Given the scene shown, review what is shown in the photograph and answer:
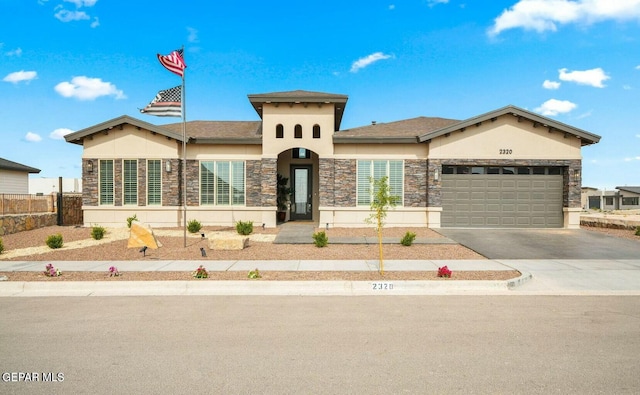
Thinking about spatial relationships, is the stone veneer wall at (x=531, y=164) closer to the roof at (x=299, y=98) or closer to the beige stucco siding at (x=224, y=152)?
the roof at (x=299, y=98)

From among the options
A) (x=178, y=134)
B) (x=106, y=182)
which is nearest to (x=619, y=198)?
(x=178, y=134)

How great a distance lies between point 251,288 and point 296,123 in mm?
11703

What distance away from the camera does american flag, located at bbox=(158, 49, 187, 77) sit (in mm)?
13328

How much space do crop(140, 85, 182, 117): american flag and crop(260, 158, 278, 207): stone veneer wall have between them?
578cm

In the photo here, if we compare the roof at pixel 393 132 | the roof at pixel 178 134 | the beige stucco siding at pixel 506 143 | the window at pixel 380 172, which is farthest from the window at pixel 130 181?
the beige stucco siding at pixel 506 143

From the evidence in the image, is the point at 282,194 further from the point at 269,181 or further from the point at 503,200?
the point at 503,200

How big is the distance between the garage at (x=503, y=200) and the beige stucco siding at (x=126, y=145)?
14.3 metres

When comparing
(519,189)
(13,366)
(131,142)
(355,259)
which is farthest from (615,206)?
(13,366)

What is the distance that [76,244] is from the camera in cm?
1449

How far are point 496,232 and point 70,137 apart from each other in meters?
21.3

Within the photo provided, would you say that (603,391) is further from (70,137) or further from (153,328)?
(70,137)

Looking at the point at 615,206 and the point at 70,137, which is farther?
the point at 615,206

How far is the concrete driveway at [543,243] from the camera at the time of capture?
40.7ft

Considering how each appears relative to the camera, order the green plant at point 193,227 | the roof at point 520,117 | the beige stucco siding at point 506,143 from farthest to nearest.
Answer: the beige stucco siding at point 506,143
the roof at point 520,117
the green plant at point 193,227
